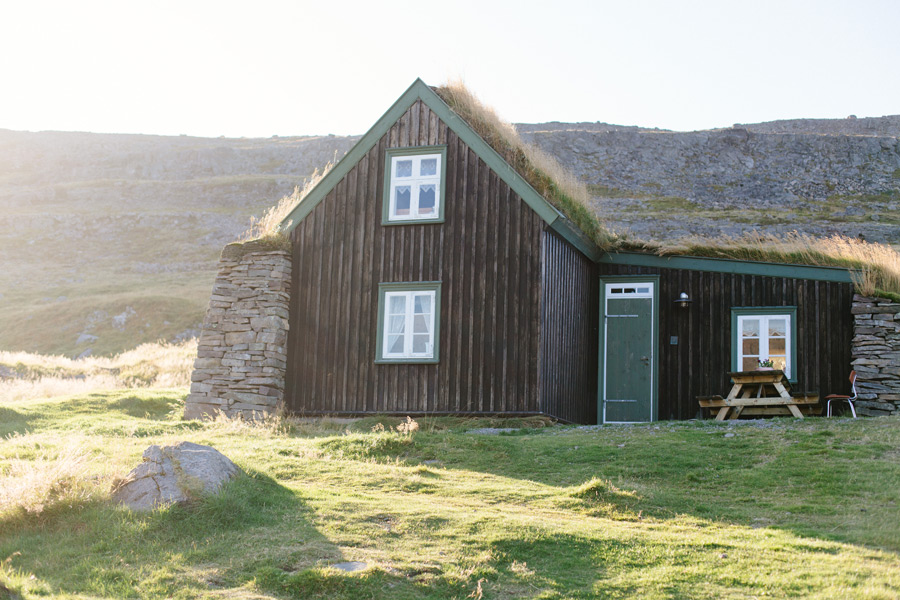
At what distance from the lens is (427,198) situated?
58.1 ft

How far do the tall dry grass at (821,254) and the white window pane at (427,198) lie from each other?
16.5 feet

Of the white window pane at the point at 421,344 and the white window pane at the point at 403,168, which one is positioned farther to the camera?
the white window pane at the point at 403,168

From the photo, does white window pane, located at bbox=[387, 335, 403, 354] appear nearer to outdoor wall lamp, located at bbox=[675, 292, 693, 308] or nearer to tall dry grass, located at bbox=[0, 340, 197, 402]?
outdoor wall lamp, located at bbox=[675, 292, 693, 308]

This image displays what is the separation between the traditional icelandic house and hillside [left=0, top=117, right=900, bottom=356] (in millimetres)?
25077

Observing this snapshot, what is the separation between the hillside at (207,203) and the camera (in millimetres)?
45188

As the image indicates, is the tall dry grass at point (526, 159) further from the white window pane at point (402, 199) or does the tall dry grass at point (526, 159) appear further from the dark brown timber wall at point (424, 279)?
the white window pane at point (402, 199)

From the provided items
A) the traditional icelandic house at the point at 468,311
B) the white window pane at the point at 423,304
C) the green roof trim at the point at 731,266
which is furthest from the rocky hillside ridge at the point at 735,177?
the white window pane at the point at 423,304

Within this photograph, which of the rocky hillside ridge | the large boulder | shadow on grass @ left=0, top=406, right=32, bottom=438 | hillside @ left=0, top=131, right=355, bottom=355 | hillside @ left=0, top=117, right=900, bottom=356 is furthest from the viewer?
the rocky hillside ridge

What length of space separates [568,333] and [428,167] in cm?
436

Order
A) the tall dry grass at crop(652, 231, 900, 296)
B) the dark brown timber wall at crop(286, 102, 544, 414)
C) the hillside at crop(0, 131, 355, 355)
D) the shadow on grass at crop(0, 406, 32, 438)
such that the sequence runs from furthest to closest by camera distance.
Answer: the hillside at crop(0, 131, 355, 355) < the tall dry grass at crop(652, 231, 900, 296) < the dark brown timber wall at crop(286, 102, 544, 414) < the shadow on grass at crop(0, 406, 32, 438)

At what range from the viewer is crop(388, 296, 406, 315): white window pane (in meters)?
17.5

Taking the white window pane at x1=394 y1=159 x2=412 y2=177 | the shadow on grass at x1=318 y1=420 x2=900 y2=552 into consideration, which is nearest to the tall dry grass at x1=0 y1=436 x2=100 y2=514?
the shadow on grass at x1=318 y1=420 x2=900 y2=552

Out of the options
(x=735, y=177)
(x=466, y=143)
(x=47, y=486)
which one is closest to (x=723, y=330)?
(x=466, y=143)

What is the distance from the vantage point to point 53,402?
18094mm
